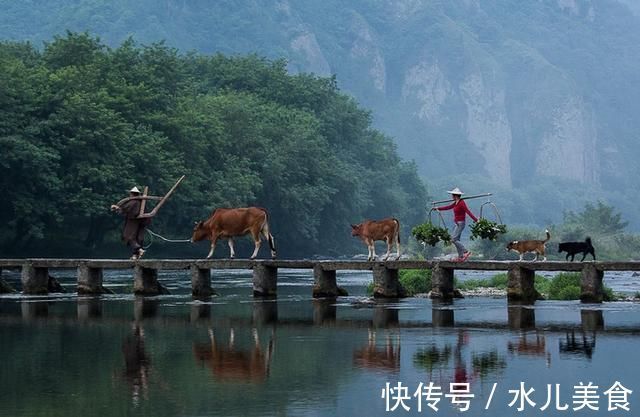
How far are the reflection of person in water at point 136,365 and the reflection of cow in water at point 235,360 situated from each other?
3.43ft

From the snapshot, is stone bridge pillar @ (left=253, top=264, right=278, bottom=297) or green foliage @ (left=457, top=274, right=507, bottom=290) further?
green foliage @ (left=457, top=274, right=507, bottom=290)

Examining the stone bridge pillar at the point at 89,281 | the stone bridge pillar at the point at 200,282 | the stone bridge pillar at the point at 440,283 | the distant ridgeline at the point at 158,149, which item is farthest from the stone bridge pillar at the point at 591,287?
the distant ridgeline at the point at 158,149

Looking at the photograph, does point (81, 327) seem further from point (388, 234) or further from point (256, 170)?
point (256, 170)

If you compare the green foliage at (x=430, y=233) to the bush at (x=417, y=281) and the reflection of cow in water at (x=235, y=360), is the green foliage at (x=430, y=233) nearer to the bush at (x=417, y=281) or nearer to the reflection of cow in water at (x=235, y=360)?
the bush at (x=417, y=281)

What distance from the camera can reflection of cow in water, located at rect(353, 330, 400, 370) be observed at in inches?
1069

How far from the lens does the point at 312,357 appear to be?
28422 mm

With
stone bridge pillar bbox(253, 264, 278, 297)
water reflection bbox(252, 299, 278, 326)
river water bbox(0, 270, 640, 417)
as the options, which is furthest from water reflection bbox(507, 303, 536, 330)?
stone bridge pillar bbox(253, 264, 278, 297)

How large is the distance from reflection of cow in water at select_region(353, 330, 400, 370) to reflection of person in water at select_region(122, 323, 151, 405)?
12.2 feet

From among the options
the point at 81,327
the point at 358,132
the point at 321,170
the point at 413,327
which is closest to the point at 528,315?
the point at 413,327

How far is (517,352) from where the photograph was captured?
28.8 m

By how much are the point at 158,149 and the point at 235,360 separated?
61060 mm

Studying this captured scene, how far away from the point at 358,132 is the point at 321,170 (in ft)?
104

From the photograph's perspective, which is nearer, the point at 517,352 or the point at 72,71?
the point at 517,352

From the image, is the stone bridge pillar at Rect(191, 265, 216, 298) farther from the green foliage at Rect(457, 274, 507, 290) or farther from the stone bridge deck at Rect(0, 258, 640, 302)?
the green foliage at Rect(457, 274, 507, 290)
